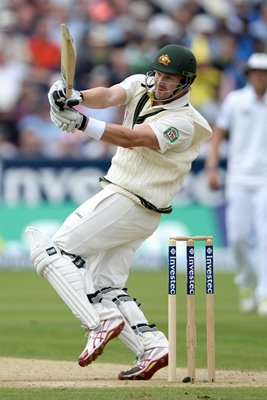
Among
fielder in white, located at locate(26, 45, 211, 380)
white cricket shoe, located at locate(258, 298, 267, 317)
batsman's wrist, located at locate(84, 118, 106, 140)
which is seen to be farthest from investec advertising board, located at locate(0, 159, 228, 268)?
batsman's wrist, located at locate(84, 118, 106, 140)

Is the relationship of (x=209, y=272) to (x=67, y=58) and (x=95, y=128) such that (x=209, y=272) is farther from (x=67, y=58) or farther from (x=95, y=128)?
(x=67, y=58)

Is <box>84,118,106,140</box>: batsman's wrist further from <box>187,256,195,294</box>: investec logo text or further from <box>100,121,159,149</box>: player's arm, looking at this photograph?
<box>187,256,195,294</box>: investec logo text

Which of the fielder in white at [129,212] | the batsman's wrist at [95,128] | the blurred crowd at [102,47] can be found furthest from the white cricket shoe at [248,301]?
the blurred crowd at [102,47]

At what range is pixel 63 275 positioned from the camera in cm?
618

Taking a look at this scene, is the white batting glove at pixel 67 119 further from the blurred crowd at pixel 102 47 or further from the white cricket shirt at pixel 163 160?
the blurred crowd at pixel 102 47

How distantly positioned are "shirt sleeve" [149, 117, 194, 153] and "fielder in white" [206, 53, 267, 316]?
14.7 ft

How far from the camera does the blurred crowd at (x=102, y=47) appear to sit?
Answer: 55.4 feet

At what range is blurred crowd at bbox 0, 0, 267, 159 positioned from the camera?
16875mm

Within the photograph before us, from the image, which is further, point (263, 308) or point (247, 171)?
point (247, 171)

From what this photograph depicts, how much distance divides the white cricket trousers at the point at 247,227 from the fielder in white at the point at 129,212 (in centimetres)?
419

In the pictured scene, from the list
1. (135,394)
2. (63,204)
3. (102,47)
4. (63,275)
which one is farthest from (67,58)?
(102,47)

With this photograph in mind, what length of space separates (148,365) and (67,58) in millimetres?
1877

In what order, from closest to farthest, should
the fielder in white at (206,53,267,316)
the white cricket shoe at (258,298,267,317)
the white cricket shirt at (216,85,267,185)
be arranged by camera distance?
the white cricket shoe at (258,298,267,317) < the fielder in white at (206,53,267,316) < the white cricket shirt at (216,85,267,185)

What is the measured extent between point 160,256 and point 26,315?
201 inches
